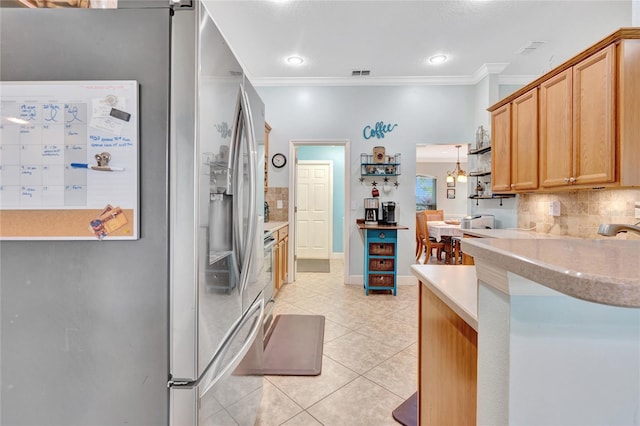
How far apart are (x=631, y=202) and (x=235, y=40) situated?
3.88 metres

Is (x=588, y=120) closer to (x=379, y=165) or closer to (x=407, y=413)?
(x=379, y=165)

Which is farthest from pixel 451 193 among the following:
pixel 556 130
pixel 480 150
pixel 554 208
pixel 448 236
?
pixel 556 130

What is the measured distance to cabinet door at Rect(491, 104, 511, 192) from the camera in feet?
10.2

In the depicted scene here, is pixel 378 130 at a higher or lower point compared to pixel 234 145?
higher

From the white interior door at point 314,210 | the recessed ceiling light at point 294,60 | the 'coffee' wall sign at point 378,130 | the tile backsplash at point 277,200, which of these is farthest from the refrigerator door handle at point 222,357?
the white interior door at point 314,210

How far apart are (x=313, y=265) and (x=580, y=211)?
3972 millimetres

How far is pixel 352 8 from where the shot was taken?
261 centimetres

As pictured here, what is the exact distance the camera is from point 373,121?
13.7 ft

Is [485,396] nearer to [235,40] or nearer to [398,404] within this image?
[398,404]

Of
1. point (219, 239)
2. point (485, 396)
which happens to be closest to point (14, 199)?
point (219, 239)

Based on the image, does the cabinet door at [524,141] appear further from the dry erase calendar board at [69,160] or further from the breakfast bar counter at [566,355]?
the dry erase calendar board at [69,160]

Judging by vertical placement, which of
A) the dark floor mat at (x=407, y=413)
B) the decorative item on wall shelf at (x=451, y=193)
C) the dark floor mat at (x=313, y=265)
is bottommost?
the dark floor mat at (x=407, y=413)

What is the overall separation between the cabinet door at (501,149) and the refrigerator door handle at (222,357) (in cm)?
305

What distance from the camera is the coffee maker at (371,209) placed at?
403 cm
